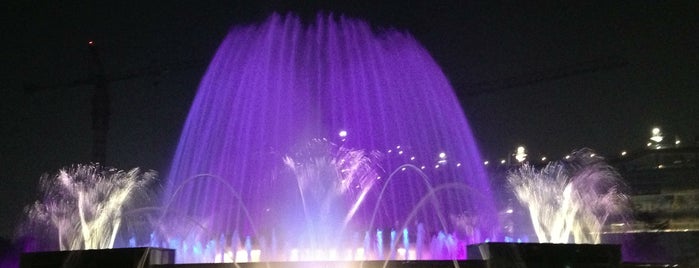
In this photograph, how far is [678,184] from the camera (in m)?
45.8

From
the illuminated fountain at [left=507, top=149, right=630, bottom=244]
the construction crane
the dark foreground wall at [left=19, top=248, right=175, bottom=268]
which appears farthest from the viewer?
the construction crane

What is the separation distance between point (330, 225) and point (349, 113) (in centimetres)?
2370

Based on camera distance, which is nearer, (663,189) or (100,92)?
(663,189)

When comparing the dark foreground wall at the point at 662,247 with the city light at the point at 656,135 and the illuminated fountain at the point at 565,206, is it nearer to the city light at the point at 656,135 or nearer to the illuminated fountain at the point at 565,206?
the illuminated fountain at the point at 565,206

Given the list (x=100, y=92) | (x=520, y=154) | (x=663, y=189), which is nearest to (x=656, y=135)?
(x=520, y=154)

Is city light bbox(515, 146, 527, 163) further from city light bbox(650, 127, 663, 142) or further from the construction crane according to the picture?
the construction crane

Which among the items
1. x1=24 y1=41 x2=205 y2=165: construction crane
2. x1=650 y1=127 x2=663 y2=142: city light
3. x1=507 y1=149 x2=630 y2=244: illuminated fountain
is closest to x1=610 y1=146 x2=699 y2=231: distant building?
x1=507 y1=149 x2=630 y2=244: illuminated fountain

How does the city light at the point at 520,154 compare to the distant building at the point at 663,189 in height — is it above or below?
→ above

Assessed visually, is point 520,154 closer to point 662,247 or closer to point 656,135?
point 656,135

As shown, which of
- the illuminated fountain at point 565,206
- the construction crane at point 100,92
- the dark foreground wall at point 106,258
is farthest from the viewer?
the construction crane at point 100,92

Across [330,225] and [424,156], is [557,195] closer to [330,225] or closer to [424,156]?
[330,225]

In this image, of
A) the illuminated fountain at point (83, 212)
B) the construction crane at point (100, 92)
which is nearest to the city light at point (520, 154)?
the construction crane at point (100, 92)

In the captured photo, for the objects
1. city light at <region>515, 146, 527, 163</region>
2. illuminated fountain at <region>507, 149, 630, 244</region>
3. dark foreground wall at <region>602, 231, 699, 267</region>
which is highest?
city light at <region>515, 146, 527, 163</region>

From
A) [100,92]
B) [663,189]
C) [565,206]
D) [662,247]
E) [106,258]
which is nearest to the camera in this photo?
[106,258]
